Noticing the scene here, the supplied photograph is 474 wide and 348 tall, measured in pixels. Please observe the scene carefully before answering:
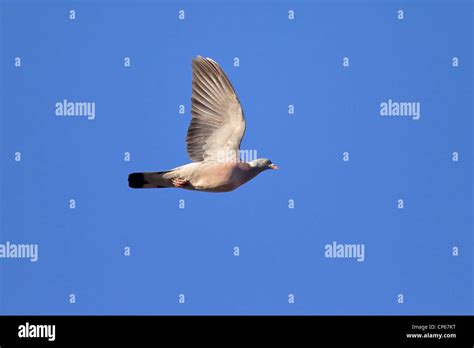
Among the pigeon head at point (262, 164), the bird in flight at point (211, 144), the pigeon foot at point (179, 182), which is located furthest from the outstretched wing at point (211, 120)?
the pigeon foot at point (179, 182)

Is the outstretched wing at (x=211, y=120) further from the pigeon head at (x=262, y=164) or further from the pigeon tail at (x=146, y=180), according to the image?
the pigeon tail at (x=146, y=180)

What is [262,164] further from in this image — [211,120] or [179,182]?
[179,182]

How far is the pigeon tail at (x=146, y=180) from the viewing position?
1502 cm

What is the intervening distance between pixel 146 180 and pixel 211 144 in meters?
1.20

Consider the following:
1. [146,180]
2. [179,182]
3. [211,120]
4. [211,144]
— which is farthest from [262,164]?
[146,180]

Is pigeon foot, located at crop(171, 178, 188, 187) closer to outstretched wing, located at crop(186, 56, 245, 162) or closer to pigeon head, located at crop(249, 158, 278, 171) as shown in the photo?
outstretched wing, located at crop(186, 56, 245, 162)

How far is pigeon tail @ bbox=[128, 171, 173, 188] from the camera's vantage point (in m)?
15.0

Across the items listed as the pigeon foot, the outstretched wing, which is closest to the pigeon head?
the outstretched wing

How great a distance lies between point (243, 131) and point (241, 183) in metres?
0.85

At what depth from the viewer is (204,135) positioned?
15.5m

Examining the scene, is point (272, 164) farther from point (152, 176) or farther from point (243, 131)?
point (152, 176)

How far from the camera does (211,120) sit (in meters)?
15.4

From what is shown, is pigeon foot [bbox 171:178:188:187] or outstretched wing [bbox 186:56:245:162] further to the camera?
outstretched wing [bbox 186:56:245:162]
